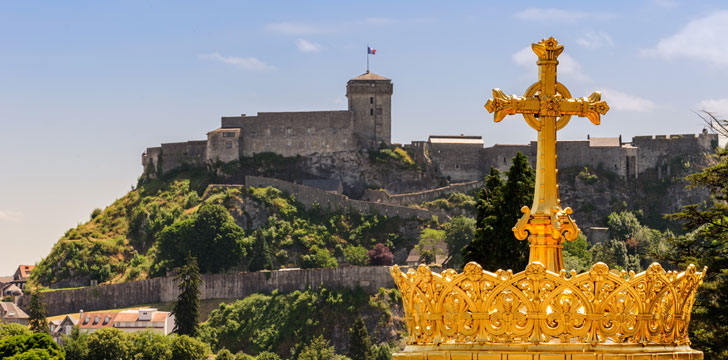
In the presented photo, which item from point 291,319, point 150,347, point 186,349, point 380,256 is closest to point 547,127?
point 186,349

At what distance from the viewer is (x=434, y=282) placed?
26.5 ft

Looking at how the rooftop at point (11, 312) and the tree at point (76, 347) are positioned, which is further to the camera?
the rooftop at point (11, 312)

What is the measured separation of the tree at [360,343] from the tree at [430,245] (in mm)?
22052

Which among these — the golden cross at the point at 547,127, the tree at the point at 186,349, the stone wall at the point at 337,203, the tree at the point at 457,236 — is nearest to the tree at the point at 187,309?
the tree at the point at 186,349

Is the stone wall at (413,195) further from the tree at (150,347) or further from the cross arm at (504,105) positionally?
the cross arm at (504,105)

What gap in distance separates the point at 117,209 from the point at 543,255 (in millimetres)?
137601

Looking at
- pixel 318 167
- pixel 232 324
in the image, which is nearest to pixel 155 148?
pixel 318 167

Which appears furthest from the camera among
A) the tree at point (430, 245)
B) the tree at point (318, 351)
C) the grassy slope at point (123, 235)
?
the grassy slope at point (123, 235)

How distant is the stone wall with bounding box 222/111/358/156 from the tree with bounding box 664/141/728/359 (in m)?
109

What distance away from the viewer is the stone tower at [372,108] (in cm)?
14338

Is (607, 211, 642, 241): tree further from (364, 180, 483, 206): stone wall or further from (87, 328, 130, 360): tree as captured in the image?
(87, 328, 130, 360): tree

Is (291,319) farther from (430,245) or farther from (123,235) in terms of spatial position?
(123,235)

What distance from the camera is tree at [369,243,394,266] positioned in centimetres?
12444

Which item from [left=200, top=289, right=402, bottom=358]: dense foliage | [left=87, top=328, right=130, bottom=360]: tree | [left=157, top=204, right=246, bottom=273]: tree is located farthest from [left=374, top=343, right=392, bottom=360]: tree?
[left=157, top=204, right=246, bottom=273]: tree
